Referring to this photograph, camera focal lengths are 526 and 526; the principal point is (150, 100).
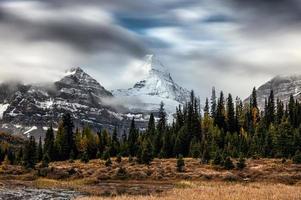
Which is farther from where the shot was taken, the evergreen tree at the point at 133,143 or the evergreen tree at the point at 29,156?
the evergreen tree at the point at 133,143

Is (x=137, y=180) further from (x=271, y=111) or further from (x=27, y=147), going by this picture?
(x=271, y=111)

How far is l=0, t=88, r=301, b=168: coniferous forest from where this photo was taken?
112812mm

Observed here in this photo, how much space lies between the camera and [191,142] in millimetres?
129250

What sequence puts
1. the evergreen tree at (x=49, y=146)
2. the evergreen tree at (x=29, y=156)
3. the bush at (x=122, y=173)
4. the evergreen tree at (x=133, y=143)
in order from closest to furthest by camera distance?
the bush at (x=122, y=173)
the evergreen tree at (x=29, y=156)
the evergreen tree at (x=49, y=146)
the evergreen tree at (x=133, y=143)

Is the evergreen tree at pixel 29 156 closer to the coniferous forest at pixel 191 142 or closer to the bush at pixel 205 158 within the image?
the coniferous forest at pixel 191 142

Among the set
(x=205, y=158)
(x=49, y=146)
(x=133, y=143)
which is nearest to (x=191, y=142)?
(x=133, y=143)

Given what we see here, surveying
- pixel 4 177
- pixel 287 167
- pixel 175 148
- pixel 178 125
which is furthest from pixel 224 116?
pixel 4 177

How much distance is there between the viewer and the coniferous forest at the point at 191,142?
11281 centimetres

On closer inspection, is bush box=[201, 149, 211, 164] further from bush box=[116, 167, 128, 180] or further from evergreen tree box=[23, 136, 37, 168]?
evergreen tree box=[23, 136, 37, 168]

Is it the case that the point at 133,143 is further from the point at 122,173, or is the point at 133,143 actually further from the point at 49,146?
the point at 122,173

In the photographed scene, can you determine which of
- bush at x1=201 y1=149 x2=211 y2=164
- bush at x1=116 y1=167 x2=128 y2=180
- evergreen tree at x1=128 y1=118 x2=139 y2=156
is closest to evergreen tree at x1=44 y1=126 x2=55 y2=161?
evergreen tree at x1=128 y1=118 x2=139 y2=156

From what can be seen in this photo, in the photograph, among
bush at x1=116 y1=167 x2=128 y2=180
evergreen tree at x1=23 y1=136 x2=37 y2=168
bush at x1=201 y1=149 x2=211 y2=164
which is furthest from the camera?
evergreen tree at x1=23 y1=136 x2=37 y2=168

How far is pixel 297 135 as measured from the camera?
115m

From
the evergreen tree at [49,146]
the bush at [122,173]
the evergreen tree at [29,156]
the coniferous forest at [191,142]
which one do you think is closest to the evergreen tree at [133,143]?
the coniferous forest at [191,142]
